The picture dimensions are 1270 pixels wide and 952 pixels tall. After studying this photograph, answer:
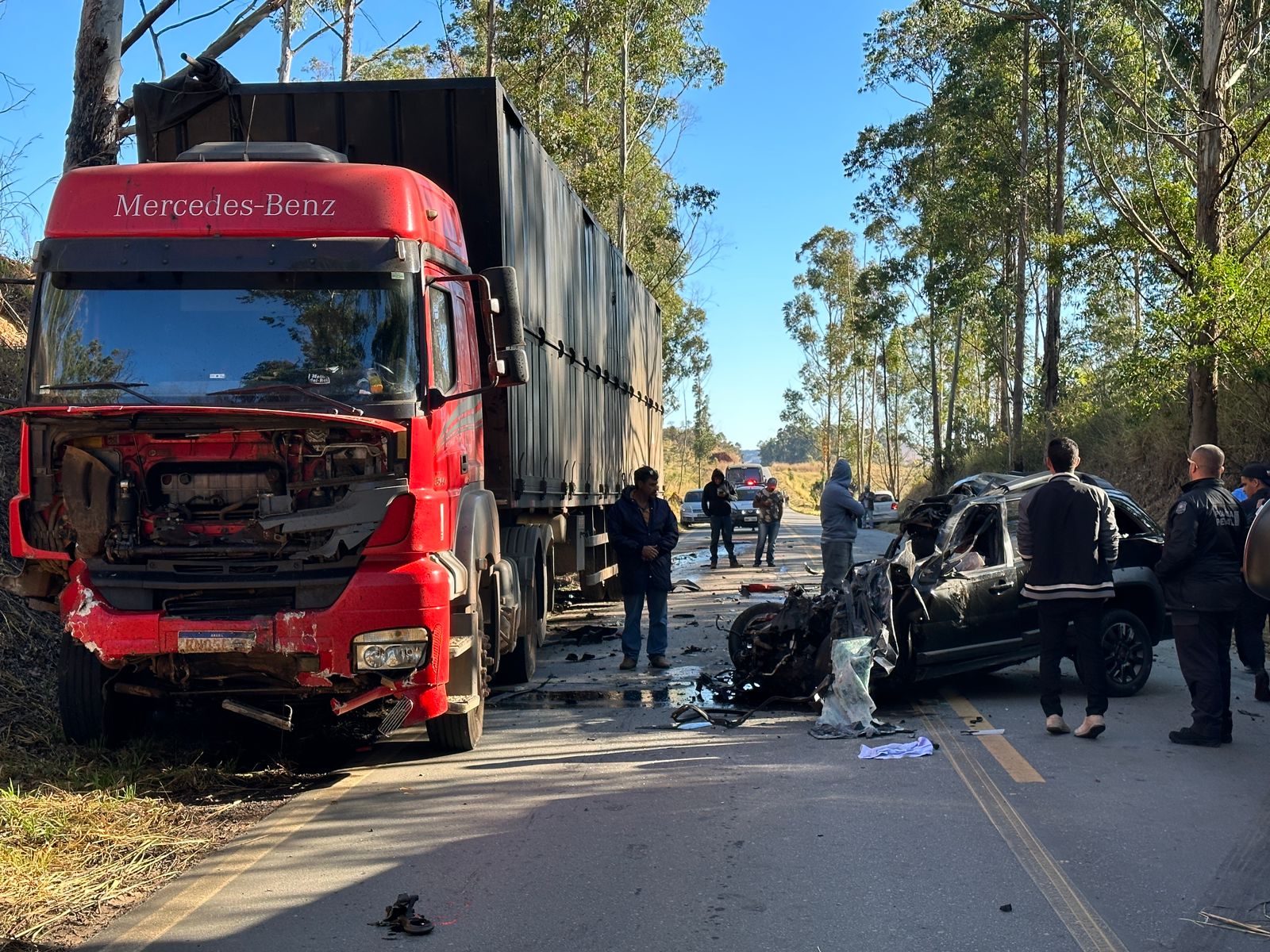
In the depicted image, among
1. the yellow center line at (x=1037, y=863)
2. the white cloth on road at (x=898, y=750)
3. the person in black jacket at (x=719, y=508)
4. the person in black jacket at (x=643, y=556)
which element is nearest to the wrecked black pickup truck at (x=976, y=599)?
the white cloth on road at (x=898, y=750)

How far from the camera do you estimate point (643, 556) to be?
10.6 metres

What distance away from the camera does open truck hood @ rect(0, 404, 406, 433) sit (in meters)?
5.95

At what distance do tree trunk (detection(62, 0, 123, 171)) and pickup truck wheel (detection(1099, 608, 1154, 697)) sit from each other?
9.72m

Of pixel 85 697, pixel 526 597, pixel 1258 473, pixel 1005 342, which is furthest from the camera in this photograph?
pixel 1005 342

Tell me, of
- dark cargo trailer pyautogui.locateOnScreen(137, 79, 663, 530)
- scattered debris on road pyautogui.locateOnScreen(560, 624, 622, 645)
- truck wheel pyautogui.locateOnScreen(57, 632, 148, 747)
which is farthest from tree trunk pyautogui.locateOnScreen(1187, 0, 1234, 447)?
truck wheel pyautogui.locateOnScreen(57, 632, 148, 747)

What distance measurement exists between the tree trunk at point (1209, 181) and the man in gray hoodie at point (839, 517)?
7784 mm

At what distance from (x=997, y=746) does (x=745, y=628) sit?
2.57 meters

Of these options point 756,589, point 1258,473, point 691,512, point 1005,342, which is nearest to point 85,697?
point 1258,473

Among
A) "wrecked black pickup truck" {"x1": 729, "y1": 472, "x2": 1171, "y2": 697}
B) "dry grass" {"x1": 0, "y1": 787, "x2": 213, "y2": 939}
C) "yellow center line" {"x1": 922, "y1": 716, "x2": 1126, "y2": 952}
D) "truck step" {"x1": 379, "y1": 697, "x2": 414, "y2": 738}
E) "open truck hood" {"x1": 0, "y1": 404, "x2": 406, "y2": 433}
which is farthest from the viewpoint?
"wrecked black pickup truck" {"x1": 729, "y1": 472, "x2": 1171, "y2": 697}

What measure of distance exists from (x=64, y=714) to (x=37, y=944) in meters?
2.65

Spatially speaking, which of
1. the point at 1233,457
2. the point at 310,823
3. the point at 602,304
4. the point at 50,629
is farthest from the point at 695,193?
the point at 310,823

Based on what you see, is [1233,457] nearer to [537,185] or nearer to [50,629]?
[537,185]

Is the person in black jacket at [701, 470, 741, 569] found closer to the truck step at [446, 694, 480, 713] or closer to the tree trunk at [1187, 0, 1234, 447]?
the tree trunk at [1187, 0, 1234, 447]

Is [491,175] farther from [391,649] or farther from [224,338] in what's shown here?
[391,649]
